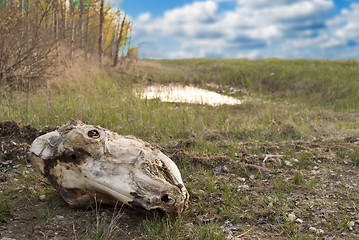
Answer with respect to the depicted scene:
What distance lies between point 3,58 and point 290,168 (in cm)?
836

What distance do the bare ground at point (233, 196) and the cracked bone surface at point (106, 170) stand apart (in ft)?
0.93

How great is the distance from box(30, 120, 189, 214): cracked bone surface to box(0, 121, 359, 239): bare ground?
283 millimetres

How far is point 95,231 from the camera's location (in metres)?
3.50

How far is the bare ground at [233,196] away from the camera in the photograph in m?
3.61

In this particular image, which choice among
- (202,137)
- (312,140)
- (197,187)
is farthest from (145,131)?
(312,140)

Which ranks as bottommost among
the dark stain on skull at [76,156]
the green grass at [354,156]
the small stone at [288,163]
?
the small stone at [288,163]

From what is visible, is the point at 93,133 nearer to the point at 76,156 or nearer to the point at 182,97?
the point at 76,156

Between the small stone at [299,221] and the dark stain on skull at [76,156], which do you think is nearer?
the dark stain on skull at [76,156]

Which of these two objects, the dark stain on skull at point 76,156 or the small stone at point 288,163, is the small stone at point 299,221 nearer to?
the small stone at point 288,163

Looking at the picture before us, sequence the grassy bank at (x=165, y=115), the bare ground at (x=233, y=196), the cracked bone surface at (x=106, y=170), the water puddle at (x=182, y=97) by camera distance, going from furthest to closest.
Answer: the water puddle at (x=182, y=97)
the grassy bank at (x=165, y=115)
the bare ground at (x=233, y=196)
the cracked bone surface at (x=106, y=170)

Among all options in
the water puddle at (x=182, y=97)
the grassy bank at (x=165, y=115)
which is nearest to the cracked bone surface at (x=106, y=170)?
the grassy bank at (x=165, y=115)

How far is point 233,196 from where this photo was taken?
433 centimetres

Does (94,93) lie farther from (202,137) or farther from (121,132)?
(202,137)

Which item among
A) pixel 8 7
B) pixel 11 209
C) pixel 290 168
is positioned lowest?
pixel 11 209
